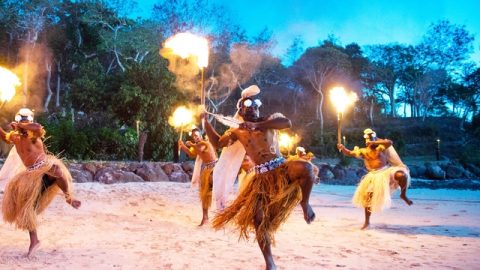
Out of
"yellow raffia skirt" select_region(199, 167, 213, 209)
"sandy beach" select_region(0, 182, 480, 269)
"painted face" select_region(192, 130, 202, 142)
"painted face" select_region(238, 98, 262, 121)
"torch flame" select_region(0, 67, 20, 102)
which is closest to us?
"painted face" select_region(238, 98, 262, 121)

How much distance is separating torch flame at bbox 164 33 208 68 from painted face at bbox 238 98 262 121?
22.8 inches

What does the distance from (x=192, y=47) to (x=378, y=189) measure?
11.3 feet

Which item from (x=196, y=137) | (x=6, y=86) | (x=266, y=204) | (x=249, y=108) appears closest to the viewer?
(x=266, y=204)

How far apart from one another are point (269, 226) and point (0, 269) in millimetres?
2373

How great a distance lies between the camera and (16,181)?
4301mm

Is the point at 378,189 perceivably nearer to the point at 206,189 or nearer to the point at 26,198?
the point at 206,189

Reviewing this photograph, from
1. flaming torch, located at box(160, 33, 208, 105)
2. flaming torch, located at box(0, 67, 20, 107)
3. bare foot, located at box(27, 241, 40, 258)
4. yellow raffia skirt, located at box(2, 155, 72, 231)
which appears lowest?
bare foot, located at box(27, 241, 40, 258)

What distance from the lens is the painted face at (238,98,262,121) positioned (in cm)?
370

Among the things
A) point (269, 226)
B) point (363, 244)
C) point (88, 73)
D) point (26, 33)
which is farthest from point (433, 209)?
point (26, 33)

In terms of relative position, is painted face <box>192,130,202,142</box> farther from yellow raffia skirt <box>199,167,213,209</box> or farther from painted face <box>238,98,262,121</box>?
painted face <box>238,98,262,121</box>

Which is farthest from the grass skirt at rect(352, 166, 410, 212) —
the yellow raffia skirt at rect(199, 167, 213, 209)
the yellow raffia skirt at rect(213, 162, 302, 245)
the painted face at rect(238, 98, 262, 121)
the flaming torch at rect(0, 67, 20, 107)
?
the flaming torch at rect(0, 67, 20, 107)

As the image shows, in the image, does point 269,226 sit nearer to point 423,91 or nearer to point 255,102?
point 255,102

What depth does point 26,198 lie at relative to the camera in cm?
421

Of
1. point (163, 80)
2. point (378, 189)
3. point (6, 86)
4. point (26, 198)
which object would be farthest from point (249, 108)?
point (163, 80)
